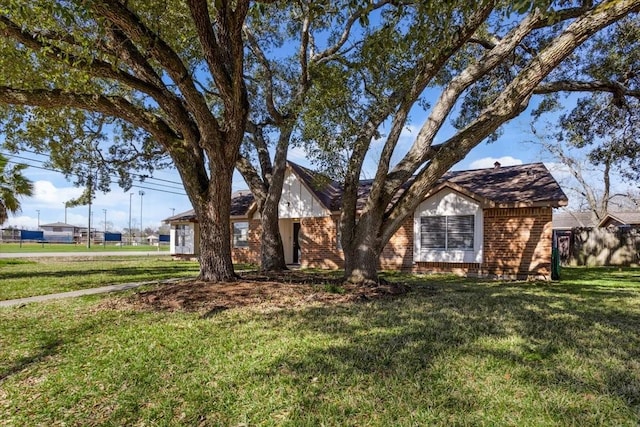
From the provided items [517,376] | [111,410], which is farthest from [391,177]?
[111,410]

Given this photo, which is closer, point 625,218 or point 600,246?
point 600,246

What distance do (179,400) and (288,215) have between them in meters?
15.0

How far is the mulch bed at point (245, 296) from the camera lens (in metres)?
7.15

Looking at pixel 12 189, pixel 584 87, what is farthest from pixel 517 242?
pixel 12 189

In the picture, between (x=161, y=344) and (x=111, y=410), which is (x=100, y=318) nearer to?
(x=161, y=344)

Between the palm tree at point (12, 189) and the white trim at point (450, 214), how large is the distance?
49.1ft

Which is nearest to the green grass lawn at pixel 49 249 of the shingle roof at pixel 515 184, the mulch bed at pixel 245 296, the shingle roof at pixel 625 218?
the mulch bed at pixel 245 296

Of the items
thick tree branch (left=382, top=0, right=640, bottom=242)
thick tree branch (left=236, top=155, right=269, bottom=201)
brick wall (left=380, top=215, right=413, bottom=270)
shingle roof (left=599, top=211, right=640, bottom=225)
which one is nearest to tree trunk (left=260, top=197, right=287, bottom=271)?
thick tree branch (left=236, top=155, right=269, bottom=201)

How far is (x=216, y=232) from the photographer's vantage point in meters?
9.09

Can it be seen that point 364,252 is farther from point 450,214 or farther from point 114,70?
point 450,214

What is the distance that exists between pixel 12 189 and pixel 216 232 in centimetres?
1056

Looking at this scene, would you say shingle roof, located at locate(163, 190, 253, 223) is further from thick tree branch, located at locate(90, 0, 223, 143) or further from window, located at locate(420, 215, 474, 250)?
thick tree branch, located at locate(90, 0, 223, 143)

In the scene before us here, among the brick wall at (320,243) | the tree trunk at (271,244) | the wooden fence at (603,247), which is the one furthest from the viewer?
the wooden fence at (603,247)

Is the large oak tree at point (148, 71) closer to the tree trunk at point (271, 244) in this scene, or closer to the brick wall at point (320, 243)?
the tree trunk at point (271, 244)
